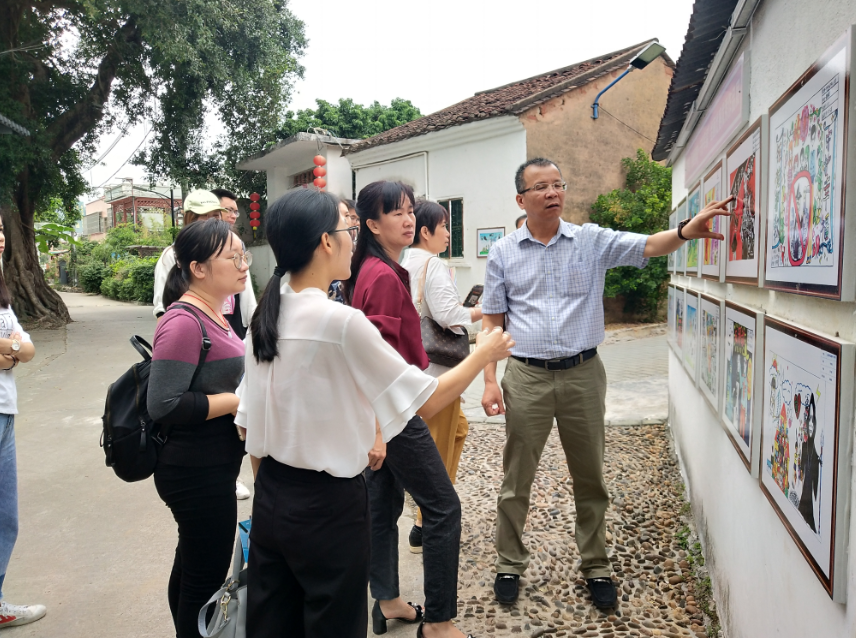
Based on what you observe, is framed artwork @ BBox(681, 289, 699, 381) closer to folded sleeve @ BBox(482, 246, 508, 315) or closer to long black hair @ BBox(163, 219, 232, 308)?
folded sleeve @ BBox(482, 246, 508, 315)

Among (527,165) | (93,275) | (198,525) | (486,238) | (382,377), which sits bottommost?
(198,525)

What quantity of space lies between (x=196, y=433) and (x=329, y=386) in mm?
769

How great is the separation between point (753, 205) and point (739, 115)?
533mm

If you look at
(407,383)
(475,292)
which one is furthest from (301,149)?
(407,383)

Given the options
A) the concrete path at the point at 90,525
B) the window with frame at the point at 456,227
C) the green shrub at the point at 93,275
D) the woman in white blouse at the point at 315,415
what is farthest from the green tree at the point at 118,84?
the green shrub at the point at 93,275

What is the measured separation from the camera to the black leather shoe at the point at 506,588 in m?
2.89

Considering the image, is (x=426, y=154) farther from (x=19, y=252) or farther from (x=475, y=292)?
(x=19, y=252)

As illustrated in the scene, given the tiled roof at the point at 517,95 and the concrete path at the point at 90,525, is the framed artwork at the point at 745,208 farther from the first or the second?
the tiled roof at the point at 517,95

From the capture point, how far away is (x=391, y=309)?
2295 mm

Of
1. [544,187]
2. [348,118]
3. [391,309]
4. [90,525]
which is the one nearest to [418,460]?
[391,309]

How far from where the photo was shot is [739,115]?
2336mm

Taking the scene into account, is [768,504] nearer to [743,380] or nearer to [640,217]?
[743,380]

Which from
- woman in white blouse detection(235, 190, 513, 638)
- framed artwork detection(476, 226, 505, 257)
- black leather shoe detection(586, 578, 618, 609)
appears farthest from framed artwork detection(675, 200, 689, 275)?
framed artwork detection(476, 226, 505, 257)

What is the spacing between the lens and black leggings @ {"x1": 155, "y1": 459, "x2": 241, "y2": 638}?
83.6 inches
